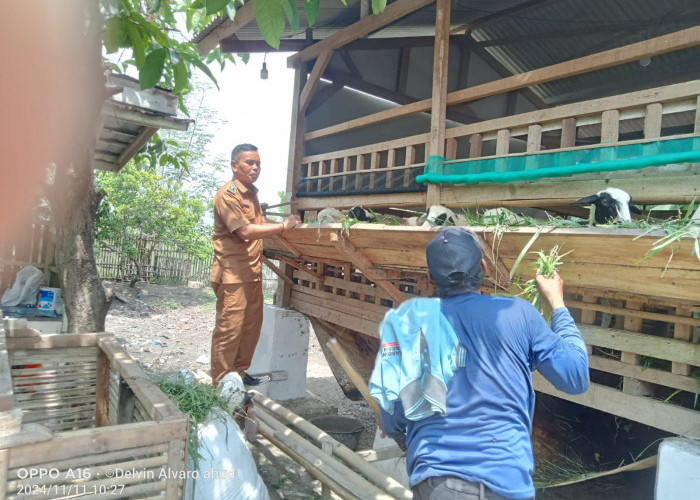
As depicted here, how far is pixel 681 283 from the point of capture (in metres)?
2.01

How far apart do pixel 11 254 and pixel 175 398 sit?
267 inches

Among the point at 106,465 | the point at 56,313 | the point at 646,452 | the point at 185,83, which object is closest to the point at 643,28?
the point at 646,452

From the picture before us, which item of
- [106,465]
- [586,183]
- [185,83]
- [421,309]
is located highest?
[185,83]

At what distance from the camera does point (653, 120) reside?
8.37 ft

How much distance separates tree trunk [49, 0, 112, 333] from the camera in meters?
3.17

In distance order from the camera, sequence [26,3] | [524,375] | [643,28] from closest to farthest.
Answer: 1. [524,375]
2. [26,3]
3. [643,28]

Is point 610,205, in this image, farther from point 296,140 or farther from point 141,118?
point 141,118

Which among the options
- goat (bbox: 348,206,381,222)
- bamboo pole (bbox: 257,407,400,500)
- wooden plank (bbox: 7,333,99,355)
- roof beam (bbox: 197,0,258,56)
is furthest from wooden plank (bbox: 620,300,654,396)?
roof beam (bbox: 197,0,258,56)

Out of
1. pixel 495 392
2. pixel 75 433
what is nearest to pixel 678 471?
pixel 495 392

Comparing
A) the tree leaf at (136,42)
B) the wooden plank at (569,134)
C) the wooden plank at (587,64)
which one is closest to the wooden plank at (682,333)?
the wooden plank at (569,134)

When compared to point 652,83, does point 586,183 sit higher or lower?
lower

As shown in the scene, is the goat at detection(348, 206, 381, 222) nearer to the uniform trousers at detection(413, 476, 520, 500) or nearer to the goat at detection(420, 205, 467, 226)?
the goat at detection(420, 205, 467, 226)

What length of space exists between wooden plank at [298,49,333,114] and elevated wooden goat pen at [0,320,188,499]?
10.8 feet

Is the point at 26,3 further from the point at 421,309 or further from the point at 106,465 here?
the point at 421,309
